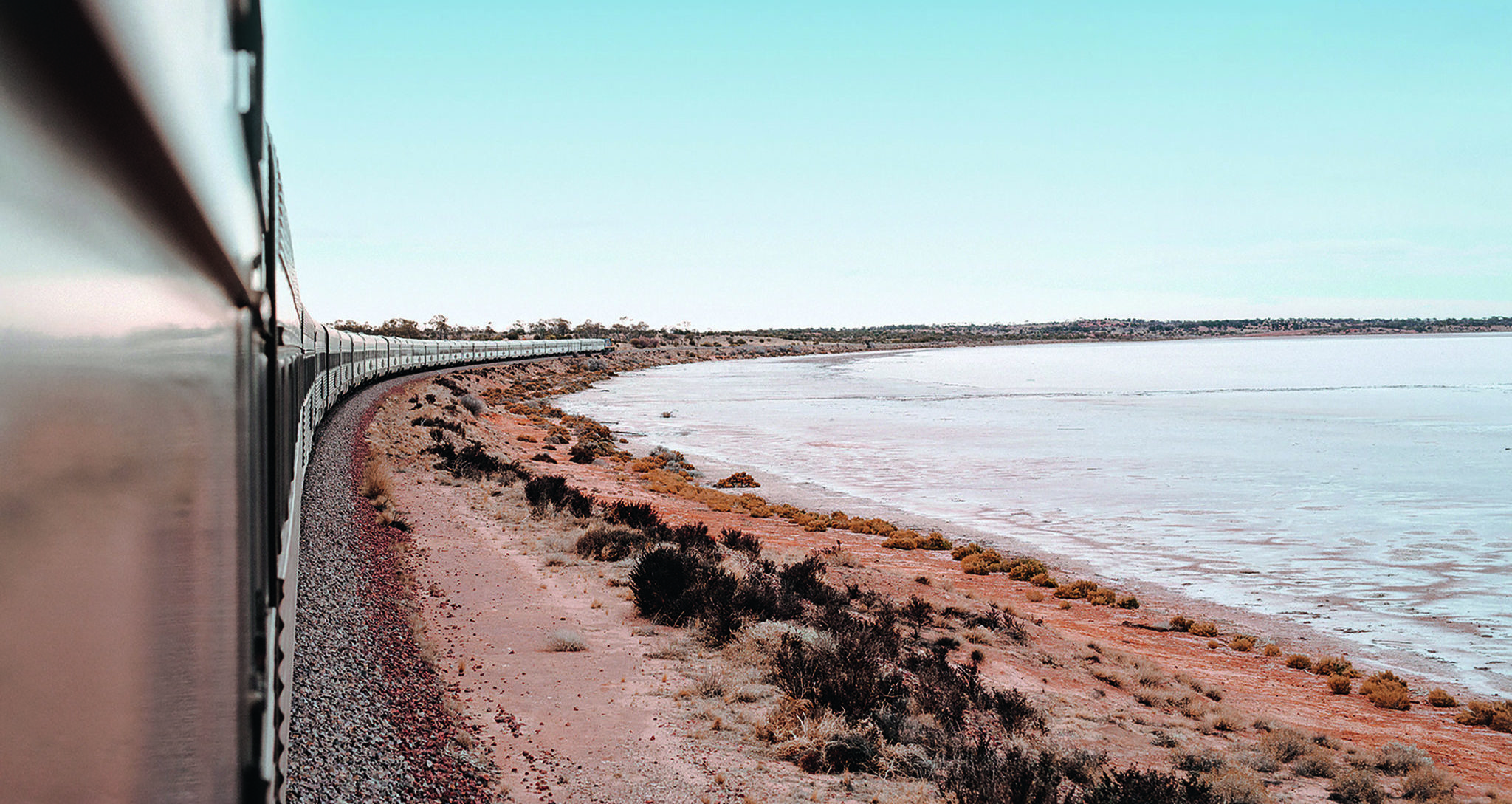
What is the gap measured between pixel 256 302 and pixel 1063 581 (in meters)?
22.7

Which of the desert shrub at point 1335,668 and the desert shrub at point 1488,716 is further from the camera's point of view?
the desert shrub at point 1335,668

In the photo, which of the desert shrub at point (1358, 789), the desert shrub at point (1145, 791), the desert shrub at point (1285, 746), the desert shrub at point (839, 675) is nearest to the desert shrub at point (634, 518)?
the desert shrub at point (839, 675)

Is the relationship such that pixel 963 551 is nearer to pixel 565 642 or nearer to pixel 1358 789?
pixel 1358 789

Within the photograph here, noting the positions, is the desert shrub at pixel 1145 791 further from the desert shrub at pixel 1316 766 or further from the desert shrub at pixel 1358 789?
the desert shrub at pixel 1316 766

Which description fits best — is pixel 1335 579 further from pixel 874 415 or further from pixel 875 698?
pixel 874 415

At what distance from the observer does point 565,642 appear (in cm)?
1229

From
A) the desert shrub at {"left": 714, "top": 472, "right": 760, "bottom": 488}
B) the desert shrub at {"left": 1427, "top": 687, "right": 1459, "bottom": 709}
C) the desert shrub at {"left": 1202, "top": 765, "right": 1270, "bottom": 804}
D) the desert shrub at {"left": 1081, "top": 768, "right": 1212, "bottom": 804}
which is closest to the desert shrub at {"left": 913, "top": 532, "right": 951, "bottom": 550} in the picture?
the desert shrub at {"left": 714, "top": 472, "right": 760, "bottom": 488}

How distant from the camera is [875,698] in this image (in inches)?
429

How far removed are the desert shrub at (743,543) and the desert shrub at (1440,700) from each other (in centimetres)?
1191

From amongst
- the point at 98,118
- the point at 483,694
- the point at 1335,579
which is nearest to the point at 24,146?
the point at 98,118

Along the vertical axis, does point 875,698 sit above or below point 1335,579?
above

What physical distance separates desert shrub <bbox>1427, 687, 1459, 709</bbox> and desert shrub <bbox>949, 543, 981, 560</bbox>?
406 inches

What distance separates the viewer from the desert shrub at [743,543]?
807 inches

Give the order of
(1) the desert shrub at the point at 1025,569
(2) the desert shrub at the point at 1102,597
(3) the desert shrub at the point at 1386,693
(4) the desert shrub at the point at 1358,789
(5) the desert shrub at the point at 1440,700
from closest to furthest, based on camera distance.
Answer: (4) the desert shrub at the point at 1358,789, (3) the desert shrub at the point at 1386,693, (5) the desert shrub at the point at 1440,700, (2) the desert shrub at the point at 1102,597, (1) the desert shrub at the point at 1025,569
